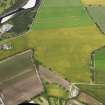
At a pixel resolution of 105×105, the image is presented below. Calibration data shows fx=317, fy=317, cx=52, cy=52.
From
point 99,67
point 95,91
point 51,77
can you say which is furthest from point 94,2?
point 95,91

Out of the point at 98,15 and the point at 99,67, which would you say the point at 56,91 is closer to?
the point at 99,67

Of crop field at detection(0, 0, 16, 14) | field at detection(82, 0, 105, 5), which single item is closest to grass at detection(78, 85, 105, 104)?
field at detection(82, 0, 105, 5)

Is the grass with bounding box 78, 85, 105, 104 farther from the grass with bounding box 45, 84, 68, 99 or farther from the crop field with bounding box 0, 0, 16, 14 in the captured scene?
the crop field with bounding box 0, 0, 16, 14

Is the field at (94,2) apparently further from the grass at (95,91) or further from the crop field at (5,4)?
the grass at (95,91)

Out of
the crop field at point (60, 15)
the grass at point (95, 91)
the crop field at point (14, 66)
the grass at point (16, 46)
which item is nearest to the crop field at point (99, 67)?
the grass at point (95, 91)

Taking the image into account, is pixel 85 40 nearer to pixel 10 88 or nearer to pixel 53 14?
pixel 53 14
